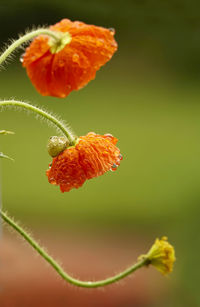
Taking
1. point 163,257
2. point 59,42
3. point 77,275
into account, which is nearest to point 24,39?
point 59,42

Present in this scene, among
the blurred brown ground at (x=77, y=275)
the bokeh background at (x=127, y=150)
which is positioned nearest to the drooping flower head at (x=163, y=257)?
the blurred brown ground at (x=77, y=275)

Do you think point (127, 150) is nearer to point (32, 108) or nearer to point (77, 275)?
point (77, 275)

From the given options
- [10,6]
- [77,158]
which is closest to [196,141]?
[10,6]

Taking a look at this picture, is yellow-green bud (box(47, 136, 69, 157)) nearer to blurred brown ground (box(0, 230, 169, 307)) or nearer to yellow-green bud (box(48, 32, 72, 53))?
yellow-green bud (box(48, 32, 72, 53))

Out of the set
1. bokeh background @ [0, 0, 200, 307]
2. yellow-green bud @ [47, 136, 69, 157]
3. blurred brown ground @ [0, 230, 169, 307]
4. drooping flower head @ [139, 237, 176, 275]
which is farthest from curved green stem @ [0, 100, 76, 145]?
bokeh background @ [0, 0, 200, 307]

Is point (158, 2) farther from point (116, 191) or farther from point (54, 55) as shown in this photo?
point (54, 55)

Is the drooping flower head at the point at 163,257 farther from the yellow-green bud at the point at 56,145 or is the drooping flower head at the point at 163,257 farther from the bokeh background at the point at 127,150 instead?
the bokeh background at the point at 127,150
